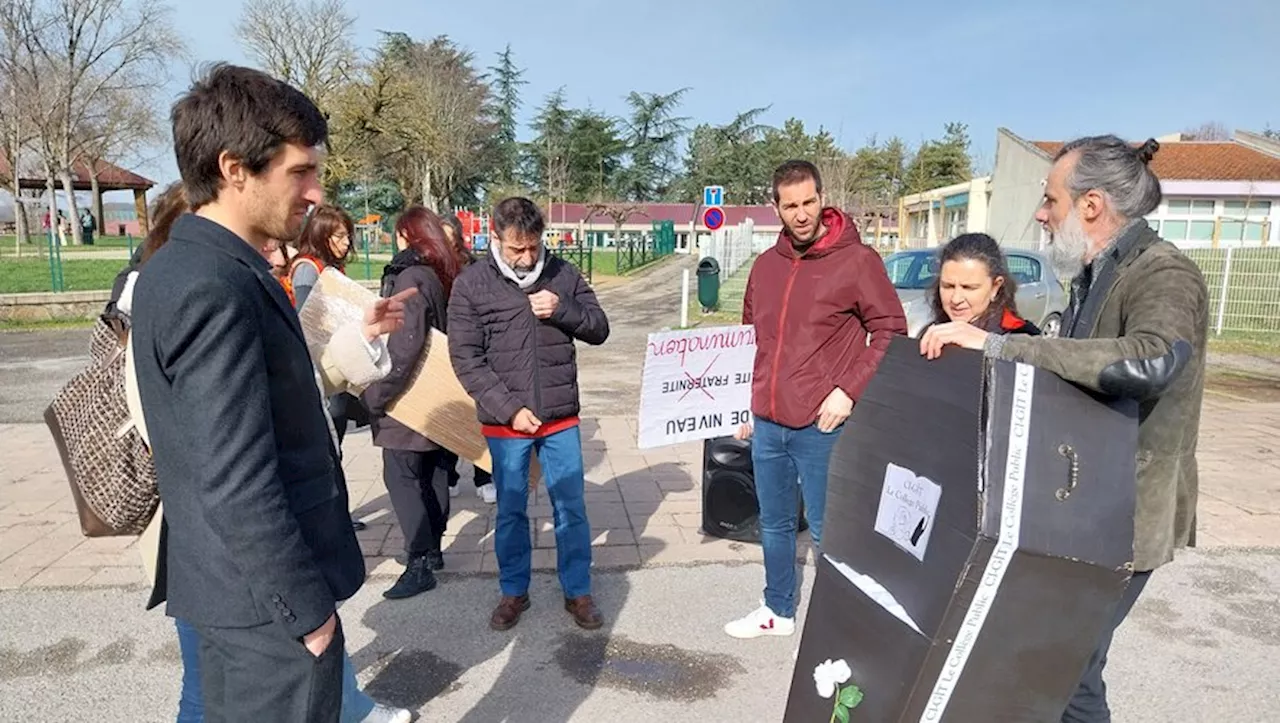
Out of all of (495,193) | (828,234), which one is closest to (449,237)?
(828,234)

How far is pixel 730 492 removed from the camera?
4.35 m

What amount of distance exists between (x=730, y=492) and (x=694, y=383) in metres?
0.81

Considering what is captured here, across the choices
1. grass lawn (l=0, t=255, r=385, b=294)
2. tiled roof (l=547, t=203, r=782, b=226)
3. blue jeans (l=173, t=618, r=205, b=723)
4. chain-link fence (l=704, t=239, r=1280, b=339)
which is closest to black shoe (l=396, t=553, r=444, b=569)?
blue jeans (l=173, t=618, r=205, b=723)

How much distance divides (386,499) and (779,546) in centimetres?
285

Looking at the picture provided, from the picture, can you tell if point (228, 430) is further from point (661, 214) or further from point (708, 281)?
point (661, 214)

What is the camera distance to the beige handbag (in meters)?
2.04

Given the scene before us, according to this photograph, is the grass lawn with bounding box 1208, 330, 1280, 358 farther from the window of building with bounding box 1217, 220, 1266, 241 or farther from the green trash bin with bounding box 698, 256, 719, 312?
the window of building with bounding box 1217, 220, 1266, 241

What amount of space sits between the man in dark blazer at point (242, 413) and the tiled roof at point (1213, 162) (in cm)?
3186

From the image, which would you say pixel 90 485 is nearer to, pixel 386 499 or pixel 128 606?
pixel 128 606

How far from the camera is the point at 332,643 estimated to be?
60.0 inches

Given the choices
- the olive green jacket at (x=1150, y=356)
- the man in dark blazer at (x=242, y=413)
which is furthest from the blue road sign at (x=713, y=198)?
the man in dark blazer at (x=242, y=413)

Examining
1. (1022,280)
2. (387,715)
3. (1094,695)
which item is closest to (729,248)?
(1022,280)

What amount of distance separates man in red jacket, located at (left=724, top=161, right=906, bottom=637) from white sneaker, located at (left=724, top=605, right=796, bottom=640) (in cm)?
49

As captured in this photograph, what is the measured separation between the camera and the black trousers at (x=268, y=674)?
144 cm
